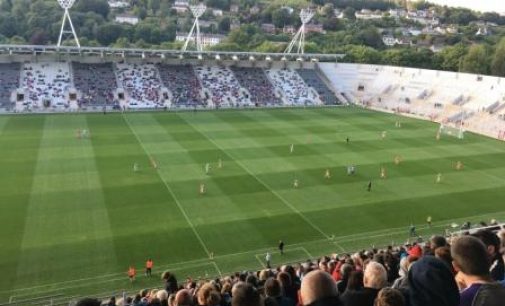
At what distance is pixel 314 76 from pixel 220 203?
5142 cm

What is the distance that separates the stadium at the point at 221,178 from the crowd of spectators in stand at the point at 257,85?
341mm

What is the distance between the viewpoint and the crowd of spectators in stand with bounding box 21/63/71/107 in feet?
186

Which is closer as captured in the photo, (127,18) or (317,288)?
(317,288)

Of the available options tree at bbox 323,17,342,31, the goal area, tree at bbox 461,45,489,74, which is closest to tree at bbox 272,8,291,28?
tree at bbox 323,17,342,31

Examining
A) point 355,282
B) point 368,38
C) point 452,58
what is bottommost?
point 452,58

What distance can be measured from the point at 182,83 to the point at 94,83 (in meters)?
11.7

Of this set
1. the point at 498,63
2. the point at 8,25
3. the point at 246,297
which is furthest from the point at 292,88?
the point at 8,25

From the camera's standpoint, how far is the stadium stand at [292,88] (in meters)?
69.0

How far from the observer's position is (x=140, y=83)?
6425cm

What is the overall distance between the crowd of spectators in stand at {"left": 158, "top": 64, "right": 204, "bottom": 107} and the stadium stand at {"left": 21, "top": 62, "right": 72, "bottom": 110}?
12912 millimetres

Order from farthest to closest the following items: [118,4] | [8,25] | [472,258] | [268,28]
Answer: [118,4] → [268,28] → [8,25] → [472,258]

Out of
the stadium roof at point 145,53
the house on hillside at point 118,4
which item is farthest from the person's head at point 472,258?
the house on hillside at point 118,4

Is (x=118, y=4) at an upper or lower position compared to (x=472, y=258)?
upper

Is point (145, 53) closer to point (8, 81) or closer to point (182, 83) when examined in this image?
point (182, 83)
